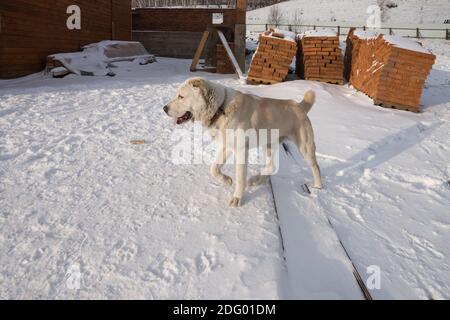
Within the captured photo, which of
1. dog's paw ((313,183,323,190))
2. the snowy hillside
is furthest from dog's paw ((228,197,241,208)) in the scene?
the snowy hillside

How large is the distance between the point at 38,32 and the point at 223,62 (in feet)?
22.9

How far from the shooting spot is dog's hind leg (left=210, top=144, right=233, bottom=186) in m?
3.68

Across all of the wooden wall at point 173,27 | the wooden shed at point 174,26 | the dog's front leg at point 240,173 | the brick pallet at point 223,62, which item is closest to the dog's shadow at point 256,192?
the dog's front leg at point 240,173

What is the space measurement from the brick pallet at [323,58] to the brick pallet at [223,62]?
146 inches

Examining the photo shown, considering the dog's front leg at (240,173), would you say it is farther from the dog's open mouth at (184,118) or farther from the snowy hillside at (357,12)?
the snowy hillside at (357,12)

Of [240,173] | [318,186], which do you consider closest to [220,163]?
[240,173]

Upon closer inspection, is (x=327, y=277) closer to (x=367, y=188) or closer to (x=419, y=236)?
(x=419, y=236)

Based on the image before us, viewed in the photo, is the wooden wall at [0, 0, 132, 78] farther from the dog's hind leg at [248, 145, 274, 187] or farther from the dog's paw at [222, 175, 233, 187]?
the dog's hind leg at [248, 145, 274, 187]

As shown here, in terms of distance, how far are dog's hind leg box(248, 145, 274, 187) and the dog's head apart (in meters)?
0.98

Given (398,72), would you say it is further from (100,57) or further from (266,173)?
(100,57)

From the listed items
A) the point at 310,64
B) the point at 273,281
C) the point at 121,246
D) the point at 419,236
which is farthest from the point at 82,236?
the point at 310,64

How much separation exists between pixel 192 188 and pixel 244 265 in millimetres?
1569

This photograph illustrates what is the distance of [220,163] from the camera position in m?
3.82
